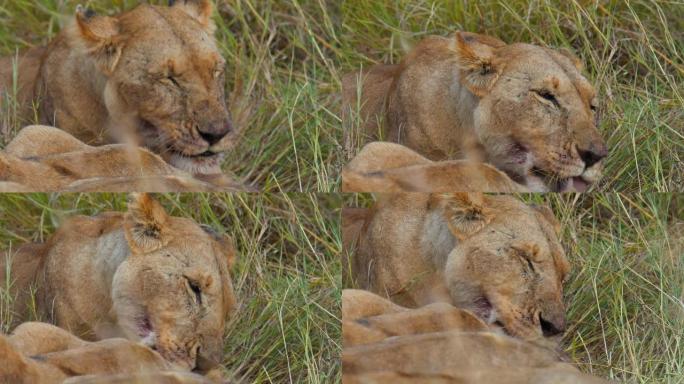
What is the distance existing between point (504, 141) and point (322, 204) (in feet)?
1.66

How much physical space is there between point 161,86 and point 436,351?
886mm

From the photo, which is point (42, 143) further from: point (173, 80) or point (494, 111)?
point (494, 111)

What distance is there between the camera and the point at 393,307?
11.9 ft

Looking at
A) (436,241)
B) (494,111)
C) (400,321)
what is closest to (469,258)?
(436,241)

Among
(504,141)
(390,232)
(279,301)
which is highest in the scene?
(504,141)

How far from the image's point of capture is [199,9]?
12.5 feet

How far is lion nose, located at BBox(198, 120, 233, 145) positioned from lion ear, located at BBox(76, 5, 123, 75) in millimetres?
256

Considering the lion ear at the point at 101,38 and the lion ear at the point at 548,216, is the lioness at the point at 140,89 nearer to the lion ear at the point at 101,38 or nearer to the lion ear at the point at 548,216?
the lion ear at the point at 101,38

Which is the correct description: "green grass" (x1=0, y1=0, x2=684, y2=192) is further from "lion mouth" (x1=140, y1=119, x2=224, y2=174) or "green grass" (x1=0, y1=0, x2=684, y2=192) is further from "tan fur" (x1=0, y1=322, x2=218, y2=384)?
"tan fur" (x1=0, y1=322, x2=218, y2=384)

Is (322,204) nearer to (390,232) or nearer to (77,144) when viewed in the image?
(390,232)

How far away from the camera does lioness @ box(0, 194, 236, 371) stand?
3635 millimetres

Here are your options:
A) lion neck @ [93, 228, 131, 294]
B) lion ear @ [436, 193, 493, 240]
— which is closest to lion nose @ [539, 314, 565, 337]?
lion ear @ [436, 193, 493, 240]

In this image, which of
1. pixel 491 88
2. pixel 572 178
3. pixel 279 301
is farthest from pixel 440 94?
pixel 279 301

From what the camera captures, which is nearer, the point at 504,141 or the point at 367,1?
the point at 504,141
